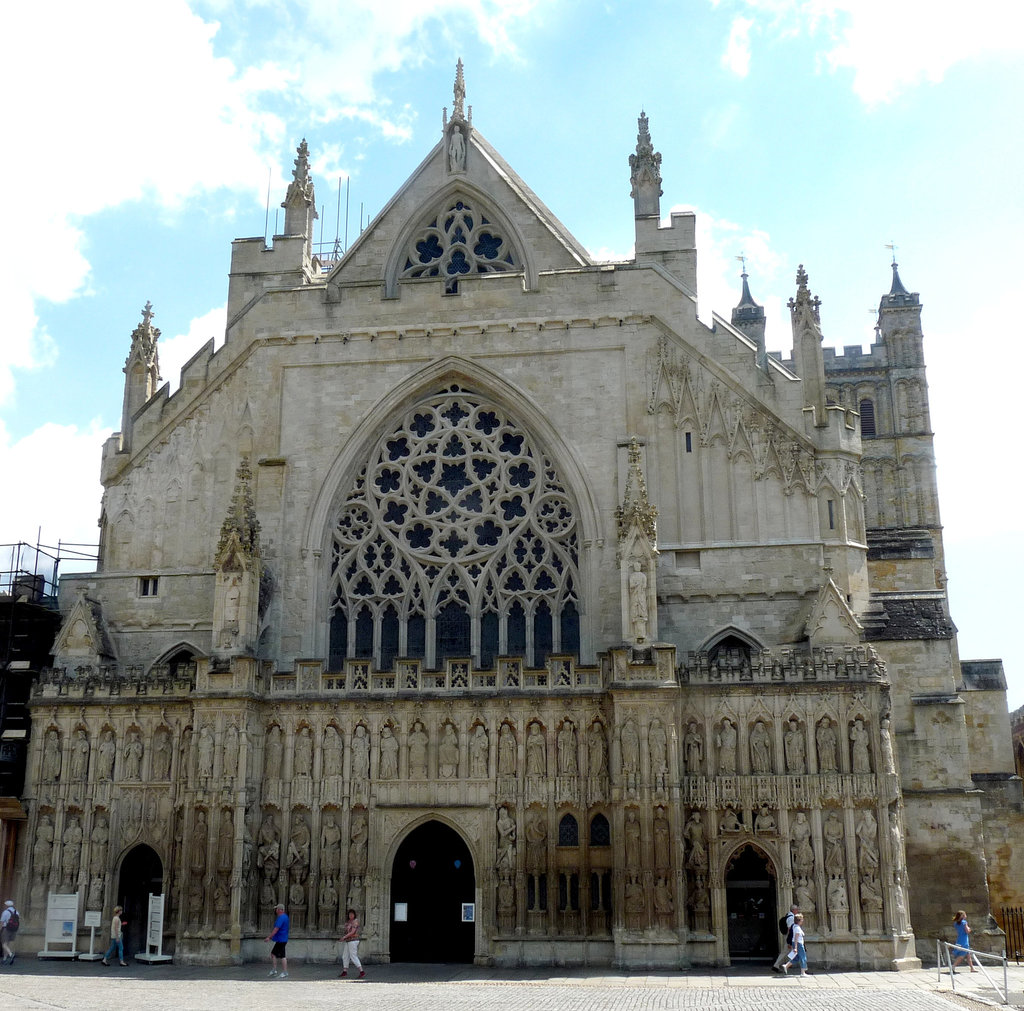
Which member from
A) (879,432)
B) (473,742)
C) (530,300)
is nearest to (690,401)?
(530,300)

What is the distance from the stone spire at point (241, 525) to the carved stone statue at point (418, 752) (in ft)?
16.8

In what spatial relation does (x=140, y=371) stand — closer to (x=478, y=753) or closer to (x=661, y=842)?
(x=478, y=753)

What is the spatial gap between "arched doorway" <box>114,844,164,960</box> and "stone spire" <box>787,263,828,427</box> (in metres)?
17.0

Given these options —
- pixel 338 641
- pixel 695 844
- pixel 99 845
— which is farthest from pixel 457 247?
pixel 99 845

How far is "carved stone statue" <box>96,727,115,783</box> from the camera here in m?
25.6

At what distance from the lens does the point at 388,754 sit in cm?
2481

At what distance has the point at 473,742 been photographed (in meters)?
24.7

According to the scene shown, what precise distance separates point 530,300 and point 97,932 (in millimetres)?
16526

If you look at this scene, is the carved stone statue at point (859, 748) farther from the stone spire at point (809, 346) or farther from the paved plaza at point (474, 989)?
the stone spire at point (809, 346)

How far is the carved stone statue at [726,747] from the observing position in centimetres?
2386

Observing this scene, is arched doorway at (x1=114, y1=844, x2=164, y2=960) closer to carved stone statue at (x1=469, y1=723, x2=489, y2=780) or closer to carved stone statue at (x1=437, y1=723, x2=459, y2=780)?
carved stone statue at (x1=437, y1=723, x2=459, y2=780)

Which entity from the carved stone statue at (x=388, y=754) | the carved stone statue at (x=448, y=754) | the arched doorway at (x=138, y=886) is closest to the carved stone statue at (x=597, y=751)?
the carved stone statue at (x=448, y=754)

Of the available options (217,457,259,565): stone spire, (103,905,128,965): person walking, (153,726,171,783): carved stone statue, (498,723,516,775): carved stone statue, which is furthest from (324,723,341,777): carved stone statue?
(103,905,128,965): person walking

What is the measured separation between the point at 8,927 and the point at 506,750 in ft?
34.9
